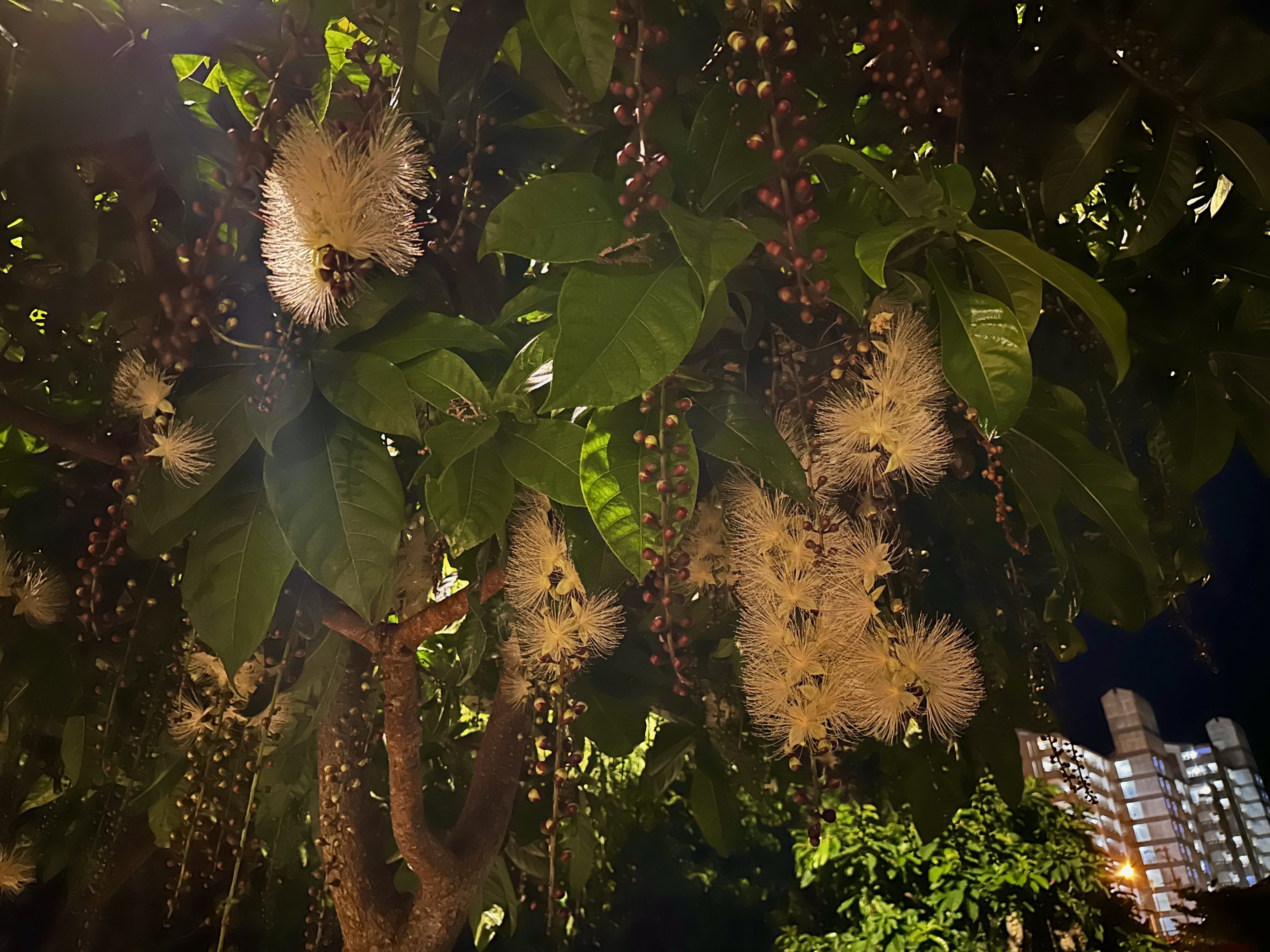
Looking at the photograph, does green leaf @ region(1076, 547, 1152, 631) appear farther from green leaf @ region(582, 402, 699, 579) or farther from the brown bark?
the brown bark

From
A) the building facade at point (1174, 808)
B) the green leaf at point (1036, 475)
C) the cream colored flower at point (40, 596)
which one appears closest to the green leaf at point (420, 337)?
the green leaf at point (1036, 475)

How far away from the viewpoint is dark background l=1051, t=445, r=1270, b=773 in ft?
5.96

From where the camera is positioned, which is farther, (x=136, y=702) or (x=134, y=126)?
(x=136, y=702)

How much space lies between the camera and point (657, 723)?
153 centimetres

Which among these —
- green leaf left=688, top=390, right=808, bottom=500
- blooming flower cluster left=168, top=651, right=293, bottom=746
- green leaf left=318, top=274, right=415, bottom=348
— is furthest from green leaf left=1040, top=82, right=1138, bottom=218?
blooming flower cluster left=168, top=651, right=293, bottom=746

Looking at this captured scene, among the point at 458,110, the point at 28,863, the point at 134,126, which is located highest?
the point at 458,110

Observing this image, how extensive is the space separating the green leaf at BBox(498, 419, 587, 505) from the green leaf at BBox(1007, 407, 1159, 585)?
1.16ft

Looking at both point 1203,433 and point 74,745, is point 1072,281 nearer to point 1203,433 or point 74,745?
point 1203,433

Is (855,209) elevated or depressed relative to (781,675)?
elevated

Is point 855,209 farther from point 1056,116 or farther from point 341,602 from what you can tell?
point 341,602

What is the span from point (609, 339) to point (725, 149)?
0.21 metres

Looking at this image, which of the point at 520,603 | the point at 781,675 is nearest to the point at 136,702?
the point at 520,603

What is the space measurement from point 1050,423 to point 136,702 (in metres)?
1.13

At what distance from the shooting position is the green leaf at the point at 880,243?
0.52 metres
